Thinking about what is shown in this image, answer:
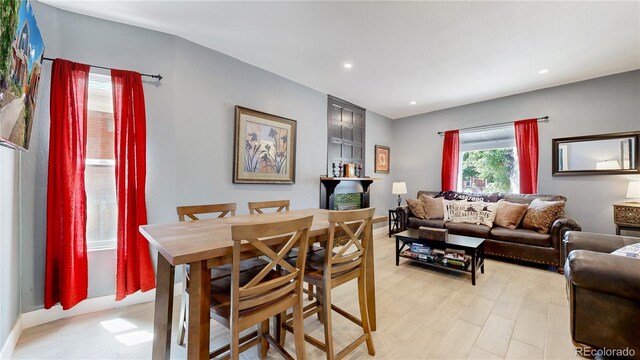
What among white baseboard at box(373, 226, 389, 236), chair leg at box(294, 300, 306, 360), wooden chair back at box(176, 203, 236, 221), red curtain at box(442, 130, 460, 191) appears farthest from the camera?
white baseboard at box(373, 226, 389, 236)

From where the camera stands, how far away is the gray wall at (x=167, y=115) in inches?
75.1

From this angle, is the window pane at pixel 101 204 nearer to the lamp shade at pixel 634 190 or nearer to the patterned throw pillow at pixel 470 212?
the patterned throw pillow at pixel 470 212

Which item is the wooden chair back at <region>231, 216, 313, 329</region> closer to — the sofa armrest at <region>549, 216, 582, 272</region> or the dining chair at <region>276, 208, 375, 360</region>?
the dining chair at <region>276, 208, 375, 360</region>

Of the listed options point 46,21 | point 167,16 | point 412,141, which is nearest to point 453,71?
point 412,141

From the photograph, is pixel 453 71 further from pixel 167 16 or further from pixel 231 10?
pixel 167 16

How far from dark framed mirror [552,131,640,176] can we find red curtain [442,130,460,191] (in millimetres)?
1375

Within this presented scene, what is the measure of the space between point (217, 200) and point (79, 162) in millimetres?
1185

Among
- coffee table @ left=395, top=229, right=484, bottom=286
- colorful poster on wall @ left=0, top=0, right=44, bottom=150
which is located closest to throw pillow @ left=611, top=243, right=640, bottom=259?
coffee table @ left=395, top=229, right=484, bottom=286

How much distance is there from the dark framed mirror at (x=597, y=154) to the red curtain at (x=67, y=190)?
233 inches

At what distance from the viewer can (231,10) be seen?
2.04 meters

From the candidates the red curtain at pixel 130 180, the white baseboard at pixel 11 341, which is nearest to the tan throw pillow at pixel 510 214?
the red curtain at pixel 130 180

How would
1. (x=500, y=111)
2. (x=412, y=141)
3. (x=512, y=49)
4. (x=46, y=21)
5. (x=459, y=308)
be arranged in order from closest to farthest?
1. (x=46, y=21)
2. (x=459, y=308)
3. (x=512, y=49)
4. (x=500, y=111)
5. (x=412, y=141)

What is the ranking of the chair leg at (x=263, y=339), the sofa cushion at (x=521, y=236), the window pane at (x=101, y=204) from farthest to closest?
the sofa cushion at (x=521, y=236) < the window pane at (x=101, y=204) < the chair leg at (x=263, y=339)

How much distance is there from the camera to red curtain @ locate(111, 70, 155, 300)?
212cm
